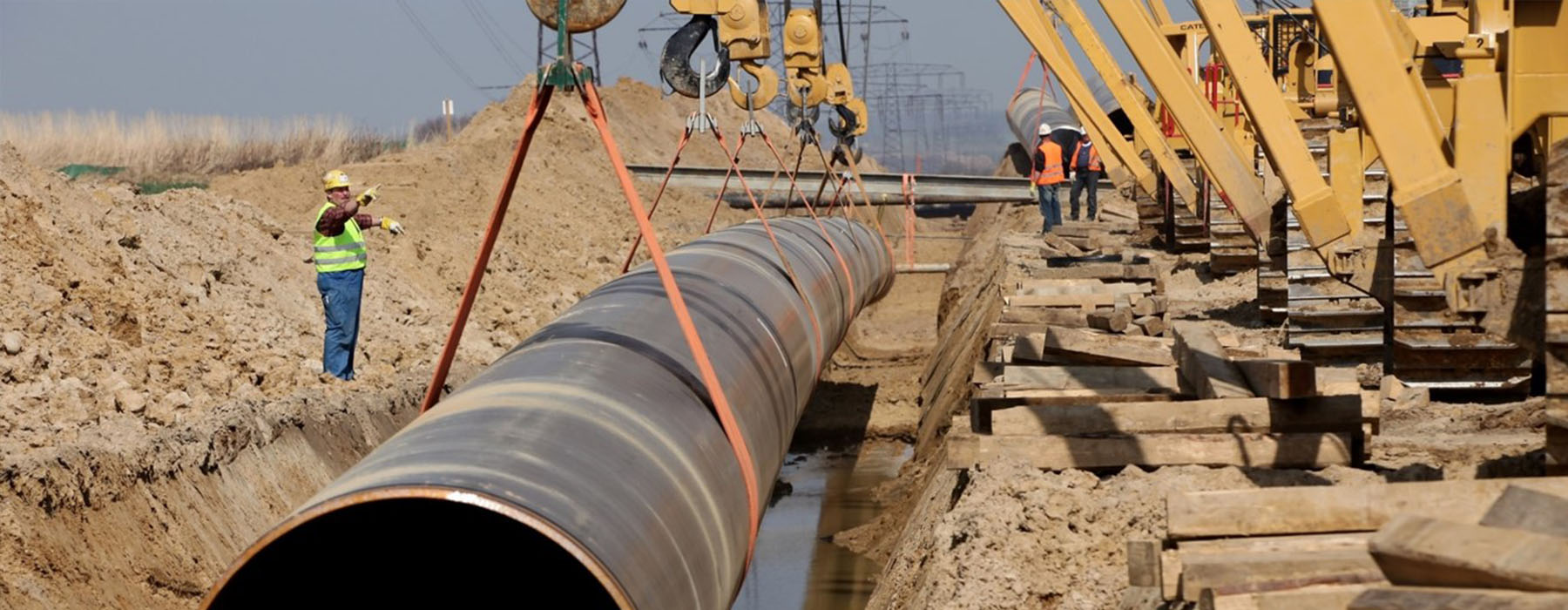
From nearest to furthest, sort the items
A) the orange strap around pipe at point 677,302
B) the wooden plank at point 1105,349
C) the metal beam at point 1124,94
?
the orange strap around pipe at point 677,302
the wooden plank at point 1105,349
the metal beam at point 1124,94

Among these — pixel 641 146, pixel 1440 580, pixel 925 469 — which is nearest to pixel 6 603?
pixel 1440 580

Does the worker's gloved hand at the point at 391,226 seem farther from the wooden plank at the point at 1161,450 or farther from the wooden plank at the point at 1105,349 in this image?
the wooden plank at the point at 1161,450

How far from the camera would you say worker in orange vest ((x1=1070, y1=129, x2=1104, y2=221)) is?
22594mm

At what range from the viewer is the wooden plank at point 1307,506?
181 inches

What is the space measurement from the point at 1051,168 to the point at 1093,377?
13850 mm

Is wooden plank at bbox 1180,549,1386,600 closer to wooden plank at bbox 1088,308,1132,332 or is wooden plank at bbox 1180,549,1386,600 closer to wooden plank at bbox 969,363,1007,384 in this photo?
wooden plank at bbox 969,363,1007,384

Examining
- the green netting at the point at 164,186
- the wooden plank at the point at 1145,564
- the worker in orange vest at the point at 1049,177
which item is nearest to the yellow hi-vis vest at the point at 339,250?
the wooden plank at the point at 1145,564

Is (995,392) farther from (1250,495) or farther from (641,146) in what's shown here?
(641,146)

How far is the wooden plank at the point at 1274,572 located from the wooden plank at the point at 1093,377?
10.2 feet

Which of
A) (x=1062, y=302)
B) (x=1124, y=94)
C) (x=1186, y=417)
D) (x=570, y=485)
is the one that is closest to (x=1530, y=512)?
(x=570, y=485)

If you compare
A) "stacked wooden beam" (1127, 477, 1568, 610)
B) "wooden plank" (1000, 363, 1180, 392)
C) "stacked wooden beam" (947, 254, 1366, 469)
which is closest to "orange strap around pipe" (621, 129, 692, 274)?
"stacked wooden beam" (947, 254, 1366, 469)

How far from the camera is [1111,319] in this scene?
33.8ft

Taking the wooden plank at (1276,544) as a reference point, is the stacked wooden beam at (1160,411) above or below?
below

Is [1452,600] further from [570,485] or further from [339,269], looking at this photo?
[339,269]
